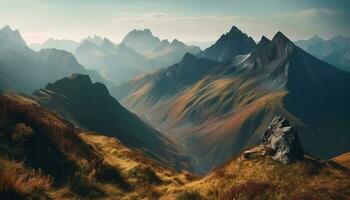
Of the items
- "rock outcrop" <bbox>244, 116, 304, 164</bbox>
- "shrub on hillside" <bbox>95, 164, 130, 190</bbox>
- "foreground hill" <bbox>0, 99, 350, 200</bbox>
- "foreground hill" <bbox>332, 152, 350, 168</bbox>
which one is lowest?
"foreground hill" <bbox>332, 152, 350, 168</bbox>

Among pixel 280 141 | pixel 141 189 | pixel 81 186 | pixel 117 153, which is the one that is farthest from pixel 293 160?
pixel 117 153

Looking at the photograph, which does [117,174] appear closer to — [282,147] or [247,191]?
[247,191]

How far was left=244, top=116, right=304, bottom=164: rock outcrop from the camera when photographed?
2434 centimetres

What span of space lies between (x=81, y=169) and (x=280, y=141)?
13315 millimetres

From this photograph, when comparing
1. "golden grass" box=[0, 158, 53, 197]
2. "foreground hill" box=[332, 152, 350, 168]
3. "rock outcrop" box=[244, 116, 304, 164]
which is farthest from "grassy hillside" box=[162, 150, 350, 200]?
"foreground hill" box=[332, 152, 350, 168]

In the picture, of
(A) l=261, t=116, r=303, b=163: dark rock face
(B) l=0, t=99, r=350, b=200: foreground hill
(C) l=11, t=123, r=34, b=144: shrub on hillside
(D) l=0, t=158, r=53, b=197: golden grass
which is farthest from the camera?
(C) l=11, t=123, r=34, b=144: shrub on hillside

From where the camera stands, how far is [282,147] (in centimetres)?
2511

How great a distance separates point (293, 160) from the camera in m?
23.9

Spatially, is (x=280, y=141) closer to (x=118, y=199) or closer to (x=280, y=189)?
(x=280, y=189)

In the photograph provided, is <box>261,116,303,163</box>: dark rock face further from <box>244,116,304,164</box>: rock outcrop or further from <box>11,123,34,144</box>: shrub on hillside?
<box>11,123,34,144</box>: shrub on hillside

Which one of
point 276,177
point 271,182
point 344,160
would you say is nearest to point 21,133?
point 271,182

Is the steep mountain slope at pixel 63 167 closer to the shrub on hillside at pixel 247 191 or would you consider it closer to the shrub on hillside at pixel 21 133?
the shrub on hillside at pixel 21 133

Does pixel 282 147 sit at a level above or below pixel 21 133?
above

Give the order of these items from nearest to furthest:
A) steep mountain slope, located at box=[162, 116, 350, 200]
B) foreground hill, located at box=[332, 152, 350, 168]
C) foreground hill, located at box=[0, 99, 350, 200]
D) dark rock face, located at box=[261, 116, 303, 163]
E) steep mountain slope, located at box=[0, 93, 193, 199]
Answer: steep mountain slope, located at box=[162, 116, 350, 200] < foreground hill, located at box=[0, 99, 350, 200] < steep mountain slope, located at box=[0, 93, 193, 199] < dark rock face, located at box=[261, 116, 303, 163] < foreground hill, located at box=[332, 152, 350, 168]
